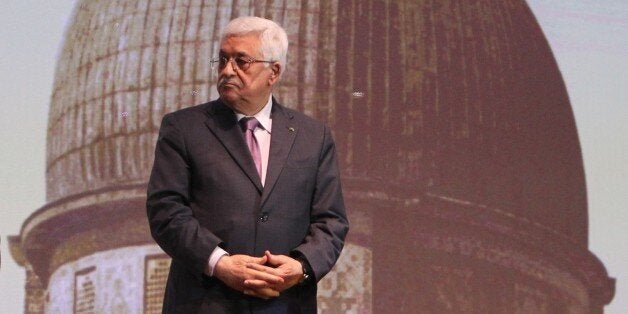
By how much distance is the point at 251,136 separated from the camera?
10.7 feet

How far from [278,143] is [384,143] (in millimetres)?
6900

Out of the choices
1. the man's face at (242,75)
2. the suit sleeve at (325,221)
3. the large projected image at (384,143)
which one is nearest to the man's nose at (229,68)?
the man's face at (242,75)

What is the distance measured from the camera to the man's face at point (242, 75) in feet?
10.4

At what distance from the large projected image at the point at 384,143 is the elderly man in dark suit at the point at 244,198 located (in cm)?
637

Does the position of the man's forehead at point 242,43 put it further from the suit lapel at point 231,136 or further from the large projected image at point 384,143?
the large projected image at point 384,143

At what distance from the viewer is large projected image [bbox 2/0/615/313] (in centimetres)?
1024

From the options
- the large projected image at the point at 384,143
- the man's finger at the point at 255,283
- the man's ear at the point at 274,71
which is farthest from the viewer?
the large projected image at the point at 384,143

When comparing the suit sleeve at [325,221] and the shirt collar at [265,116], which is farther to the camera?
the shirt collar at [265,116]

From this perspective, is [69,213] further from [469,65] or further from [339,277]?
[469,65]

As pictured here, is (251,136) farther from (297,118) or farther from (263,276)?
(263,276)

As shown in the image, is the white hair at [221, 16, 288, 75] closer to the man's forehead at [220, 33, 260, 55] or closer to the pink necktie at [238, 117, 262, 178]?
the man's forehead at [220, 33, 260, 55]

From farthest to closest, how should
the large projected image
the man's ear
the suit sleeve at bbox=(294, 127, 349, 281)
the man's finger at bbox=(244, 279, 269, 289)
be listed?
the large projected image < the man's ear < the suit sleeve at bbox=(294, 127, 349, 281) < the man's finger at bbox=(244, 279, 269, 289)

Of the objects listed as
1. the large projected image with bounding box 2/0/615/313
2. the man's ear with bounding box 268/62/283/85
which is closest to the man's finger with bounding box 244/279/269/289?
the man's ear with bounding box 268/62/283/85

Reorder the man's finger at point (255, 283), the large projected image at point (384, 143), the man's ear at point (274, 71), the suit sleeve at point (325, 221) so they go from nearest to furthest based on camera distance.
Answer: the man's finger at point (255, 283), the suit sleeve at point (325, 221), the man's ear at point (274, 71), the large projected image at point (384, 143)
